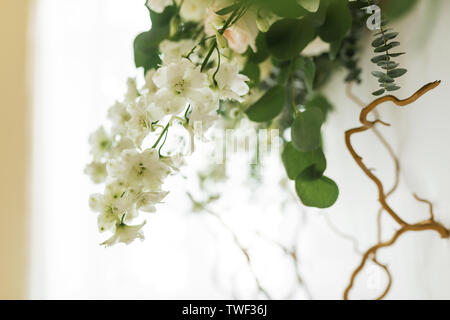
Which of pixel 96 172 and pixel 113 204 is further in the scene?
pixel 96 172

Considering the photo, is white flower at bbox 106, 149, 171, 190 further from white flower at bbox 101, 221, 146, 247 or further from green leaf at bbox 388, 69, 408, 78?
green leaf at bbox 388, 69, 408, 78

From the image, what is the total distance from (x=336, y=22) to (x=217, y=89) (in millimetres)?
156

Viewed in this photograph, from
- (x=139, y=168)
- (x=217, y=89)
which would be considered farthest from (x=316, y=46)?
(x=139, y=168)

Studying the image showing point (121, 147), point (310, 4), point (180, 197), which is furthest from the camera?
point (180, 197)

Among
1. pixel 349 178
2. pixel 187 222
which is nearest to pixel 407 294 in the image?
pixel 349 178

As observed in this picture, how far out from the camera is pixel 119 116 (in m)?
0.54

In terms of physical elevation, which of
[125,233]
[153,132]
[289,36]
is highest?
[289,36]

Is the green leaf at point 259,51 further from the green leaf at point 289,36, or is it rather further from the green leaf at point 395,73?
the green leaf at point 395,73

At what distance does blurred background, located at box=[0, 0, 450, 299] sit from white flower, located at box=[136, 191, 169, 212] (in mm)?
110

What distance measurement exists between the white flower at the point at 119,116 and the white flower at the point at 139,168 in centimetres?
15

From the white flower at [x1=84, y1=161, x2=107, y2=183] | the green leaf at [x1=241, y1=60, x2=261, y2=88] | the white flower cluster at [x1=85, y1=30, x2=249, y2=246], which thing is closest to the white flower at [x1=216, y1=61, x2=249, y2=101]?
the white flower cluster at [x1=85, y1=30, x2=249, y2=246]

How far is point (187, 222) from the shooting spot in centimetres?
97

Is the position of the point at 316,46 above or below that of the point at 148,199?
above

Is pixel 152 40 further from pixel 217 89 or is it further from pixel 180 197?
pixel 180 197
